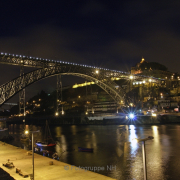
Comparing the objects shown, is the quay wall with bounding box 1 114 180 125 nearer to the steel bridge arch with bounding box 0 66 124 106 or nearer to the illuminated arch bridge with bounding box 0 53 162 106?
the illuminated arch bridge with bounding box 0 53 162 106

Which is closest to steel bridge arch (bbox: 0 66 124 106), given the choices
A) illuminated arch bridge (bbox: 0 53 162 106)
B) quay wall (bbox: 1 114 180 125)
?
illuminated arch bridge (bbox: 0 53 162 106)

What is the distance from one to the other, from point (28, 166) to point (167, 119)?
45.1 meters

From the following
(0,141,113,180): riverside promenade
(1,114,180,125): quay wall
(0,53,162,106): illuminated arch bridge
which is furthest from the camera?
(1,114,180,125): quay wall

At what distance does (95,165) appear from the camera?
1728cm

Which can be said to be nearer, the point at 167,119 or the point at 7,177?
the point at 7,177

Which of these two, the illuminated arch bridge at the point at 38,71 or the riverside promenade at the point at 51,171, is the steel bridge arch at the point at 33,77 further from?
the riverside promenade at the point at 51,171

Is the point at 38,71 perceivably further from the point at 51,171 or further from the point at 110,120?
the point at 110,120

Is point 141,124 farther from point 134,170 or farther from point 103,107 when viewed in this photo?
point 134,170

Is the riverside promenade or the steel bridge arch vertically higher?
the steel bridge arch

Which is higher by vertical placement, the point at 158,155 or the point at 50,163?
the point at 50,163

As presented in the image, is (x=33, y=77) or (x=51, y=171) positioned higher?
(x=33, y=77)

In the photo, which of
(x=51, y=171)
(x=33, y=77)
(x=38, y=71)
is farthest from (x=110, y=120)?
(x=51, y=171)

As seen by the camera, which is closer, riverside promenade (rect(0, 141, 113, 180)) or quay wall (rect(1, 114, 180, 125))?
riverside promenade (rect(0, 141, 113, 180))

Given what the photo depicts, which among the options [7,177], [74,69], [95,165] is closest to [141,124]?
[74,69]
